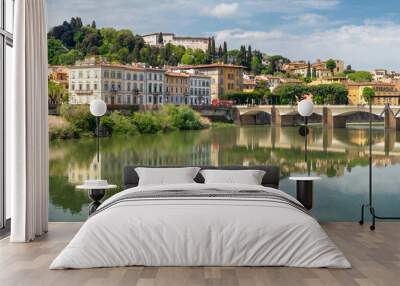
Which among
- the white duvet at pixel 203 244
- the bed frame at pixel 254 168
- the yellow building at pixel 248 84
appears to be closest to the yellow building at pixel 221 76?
the yellow building at pixel 248 84

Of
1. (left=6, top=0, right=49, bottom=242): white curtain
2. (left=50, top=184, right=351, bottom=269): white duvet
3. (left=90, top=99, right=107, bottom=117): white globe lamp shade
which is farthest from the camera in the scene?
(left=90, top=99, right=107, bottom=117): white globe lamp shade

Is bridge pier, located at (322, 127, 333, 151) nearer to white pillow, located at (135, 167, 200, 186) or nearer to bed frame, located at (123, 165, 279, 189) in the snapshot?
bed frame, located at (123, 165, 279, 189)

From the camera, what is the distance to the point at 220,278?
4.42 metres

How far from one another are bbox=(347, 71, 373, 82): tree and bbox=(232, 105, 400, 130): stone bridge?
0.43 meters

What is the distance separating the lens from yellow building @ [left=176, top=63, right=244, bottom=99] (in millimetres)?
9602

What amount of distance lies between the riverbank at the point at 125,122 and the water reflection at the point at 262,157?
114 millimetres

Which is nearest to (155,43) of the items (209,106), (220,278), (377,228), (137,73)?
(137,73)

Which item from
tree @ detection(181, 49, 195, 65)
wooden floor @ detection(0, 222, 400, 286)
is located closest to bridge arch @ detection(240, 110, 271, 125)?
tree @ detection(181, 49, 195, 65)

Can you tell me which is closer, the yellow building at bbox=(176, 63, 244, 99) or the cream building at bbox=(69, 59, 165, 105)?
the cream building at bbox=(69, 59, 165, 105)

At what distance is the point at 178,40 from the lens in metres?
9.12

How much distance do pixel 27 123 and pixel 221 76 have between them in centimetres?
439

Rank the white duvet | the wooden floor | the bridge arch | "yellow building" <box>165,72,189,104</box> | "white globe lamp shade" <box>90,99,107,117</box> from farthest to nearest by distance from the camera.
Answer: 1. the bridge arch
2. "yellow building" <box>165,72,189,104</box>
3. "white globe lamp shade" <box>90,99,107,117</box>
4. the white duvet
5. the wooden floor

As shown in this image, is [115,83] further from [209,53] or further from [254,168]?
[254,168]

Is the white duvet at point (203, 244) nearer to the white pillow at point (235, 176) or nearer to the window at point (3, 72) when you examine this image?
the white pillow at point (235, 176)
